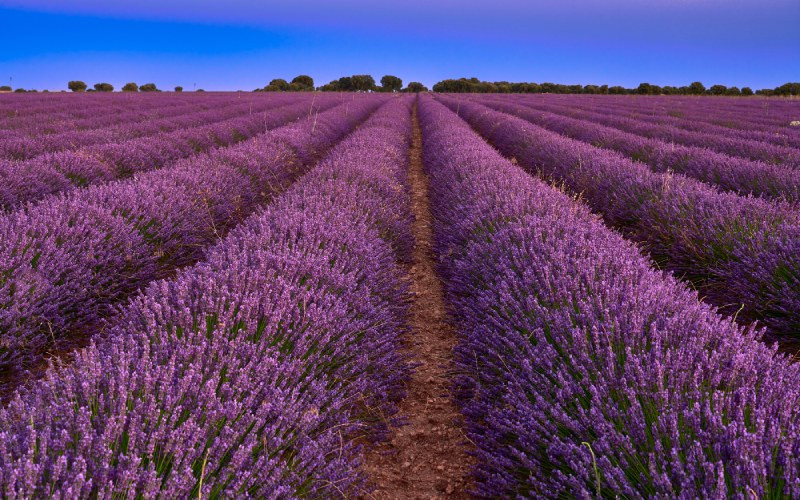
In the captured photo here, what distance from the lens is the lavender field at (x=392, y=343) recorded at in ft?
4.66

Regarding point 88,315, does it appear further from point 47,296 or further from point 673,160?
point 673,160

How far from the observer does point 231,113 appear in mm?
15500

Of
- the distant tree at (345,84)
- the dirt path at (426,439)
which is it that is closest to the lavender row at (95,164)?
the dirt path at (426,439)

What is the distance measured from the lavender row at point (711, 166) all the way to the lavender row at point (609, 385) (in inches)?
135

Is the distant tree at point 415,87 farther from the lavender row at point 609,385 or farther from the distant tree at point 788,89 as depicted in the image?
the lavender row at point 609,385

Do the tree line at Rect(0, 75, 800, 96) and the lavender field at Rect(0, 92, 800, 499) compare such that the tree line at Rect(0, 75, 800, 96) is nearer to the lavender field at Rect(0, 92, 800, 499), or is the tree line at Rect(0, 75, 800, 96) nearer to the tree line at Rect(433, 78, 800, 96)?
the tree line at Rect(433, 78, 800, 96)

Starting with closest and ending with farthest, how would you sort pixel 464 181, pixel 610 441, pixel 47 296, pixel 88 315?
pixel 610 441
pixel 47 296
pixel 88 315
pixel 464 181

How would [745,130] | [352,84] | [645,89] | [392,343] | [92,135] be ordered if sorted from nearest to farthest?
[392,343] → [92,135] → [745,130] → [645,89] → [352,84]

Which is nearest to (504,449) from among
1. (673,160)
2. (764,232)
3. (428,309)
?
(428,309)

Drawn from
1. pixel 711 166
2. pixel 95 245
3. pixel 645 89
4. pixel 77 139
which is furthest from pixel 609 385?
pixel 645 89

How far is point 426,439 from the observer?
246 centimetres

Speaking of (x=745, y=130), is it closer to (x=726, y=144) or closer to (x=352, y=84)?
(x=726, y=144)

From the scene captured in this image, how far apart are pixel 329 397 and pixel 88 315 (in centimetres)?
211

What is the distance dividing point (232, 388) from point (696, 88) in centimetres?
5879
